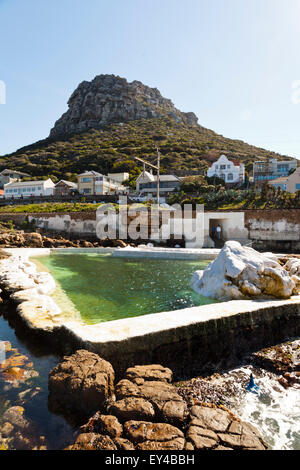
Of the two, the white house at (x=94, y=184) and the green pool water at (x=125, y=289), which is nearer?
the green pool water at (x=125, y=289)

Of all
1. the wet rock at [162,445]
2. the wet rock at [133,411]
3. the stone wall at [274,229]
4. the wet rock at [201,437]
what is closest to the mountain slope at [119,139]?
the stone wall at [274,229]

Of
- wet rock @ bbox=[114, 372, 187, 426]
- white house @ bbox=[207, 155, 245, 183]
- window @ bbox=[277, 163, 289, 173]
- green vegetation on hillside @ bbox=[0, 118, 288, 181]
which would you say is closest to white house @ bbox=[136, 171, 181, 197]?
white house @ bbox=[207, 155, 245, 183]

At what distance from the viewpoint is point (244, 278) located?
6754 millimetres

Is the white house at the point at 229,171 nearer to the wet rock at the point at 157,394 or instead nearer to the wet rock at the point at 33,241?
the wet rock at the point at 33,241

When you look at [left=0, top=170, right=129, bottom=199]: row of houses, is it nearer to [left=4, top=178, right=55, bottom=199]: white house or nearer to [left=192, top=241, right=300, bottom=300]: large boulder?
[left=4, top=178, right=55, bottom=199]: white house

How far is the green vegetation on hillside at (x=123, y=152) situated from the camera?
67.7 meters

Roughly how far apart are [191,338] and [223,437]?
184 cm

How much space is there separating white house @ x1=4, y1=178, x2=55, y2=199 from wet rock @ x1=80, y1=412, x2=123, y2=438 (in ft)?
172

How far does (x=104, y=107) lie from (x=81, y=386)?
122 metres

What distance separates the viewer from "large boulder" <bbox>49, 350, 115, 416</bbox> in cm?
314

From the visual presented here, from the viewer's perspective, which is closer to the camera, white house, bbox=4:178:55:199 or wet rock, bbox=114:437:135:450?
wet rock, bbox=114:437:135:450

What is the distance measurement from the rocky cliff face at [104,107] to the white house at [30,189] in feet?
211

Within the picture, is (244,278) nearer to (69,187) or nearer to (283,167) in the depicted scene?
(69,187)
